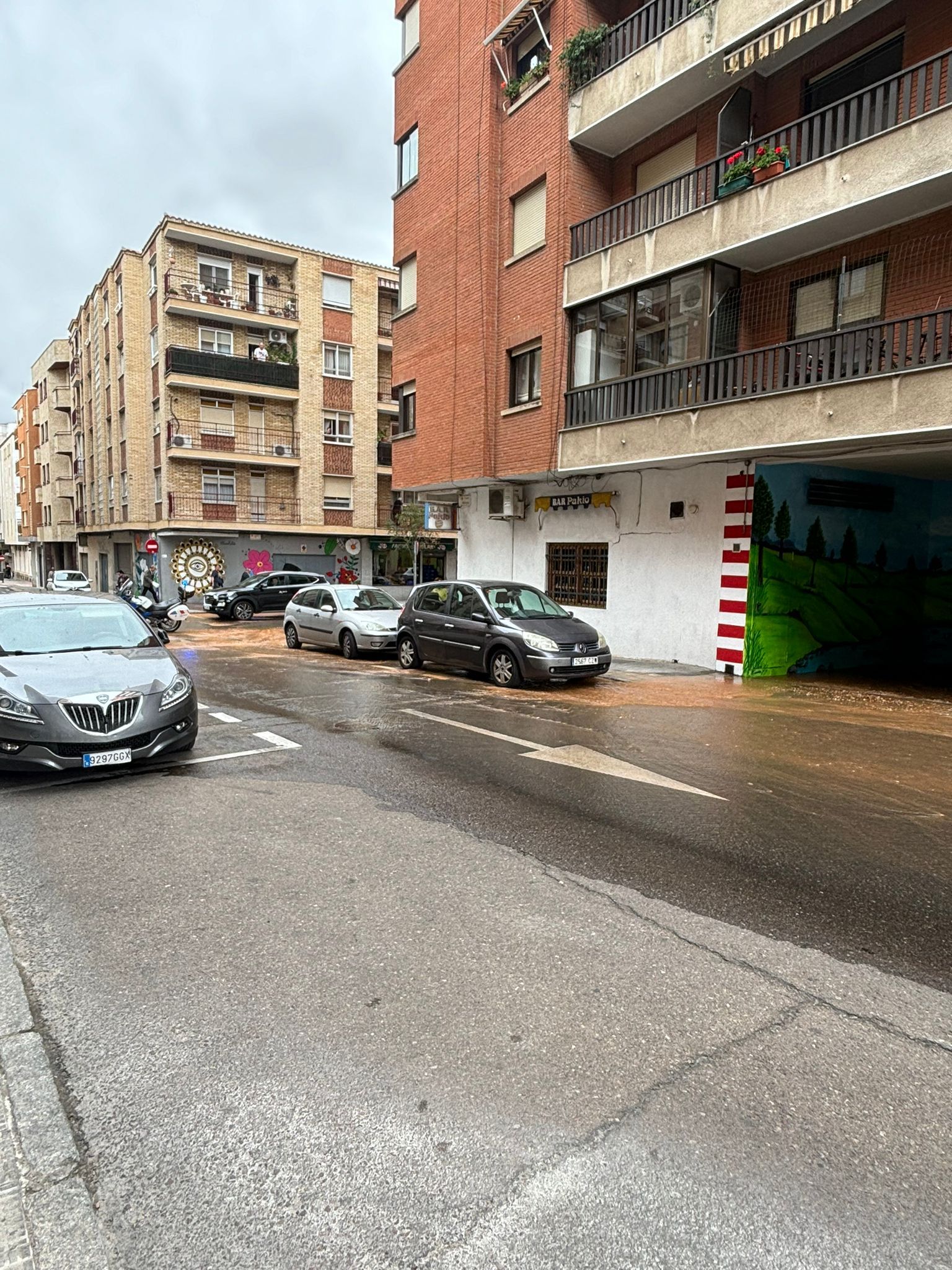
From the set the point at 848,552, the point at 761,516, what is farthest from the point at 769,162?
the point at 848,552

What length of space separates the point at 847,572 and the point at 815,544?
1.11 meters

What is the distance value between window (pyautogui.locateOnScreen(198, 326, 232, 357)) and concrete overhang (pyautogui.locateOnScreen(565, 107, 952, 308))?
1008 inches

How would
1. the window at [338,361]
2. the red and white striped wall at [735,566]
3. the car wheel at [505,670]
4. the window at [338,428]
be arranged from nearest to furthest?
1. the car wheel at [505,670]
2. the red and white striped wall at [735,566]
3. the window at [338,361]
4. the window at [338,428]

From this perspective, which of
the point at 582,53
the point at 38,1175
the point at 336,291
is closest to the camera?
the point at 38,1175

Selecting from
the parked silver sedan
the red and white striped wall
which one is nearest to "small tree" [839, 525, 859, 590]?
the red and white striped wall

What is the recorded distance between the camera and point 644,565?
15383 millimetres

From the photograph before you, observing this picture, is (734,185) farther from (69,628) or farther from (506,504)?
(69,628)

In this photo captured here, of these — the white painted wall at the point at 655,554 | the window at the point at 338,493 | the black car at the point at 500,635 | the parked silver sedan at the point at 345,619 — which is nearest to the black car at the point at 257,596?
the window at the point at 338,493

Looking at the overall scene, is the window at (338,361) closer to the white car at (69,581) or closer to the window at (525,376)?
the white car at (69,581)

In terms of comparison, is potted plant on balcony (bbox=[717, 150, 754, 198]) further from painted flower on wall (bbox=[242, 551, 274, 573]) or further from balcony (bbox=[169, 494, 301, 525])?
painted flower on wall (bbox=[242, 551, 274, 573])

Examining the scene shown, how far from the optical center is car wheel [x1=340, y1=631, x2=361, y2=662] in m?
15.9

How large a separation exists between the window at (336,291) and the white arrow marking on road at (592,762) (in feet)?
109

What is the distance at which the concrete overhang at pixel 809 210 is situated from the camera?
9.88 metres

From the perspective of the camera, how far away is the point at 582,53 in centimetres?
1489
